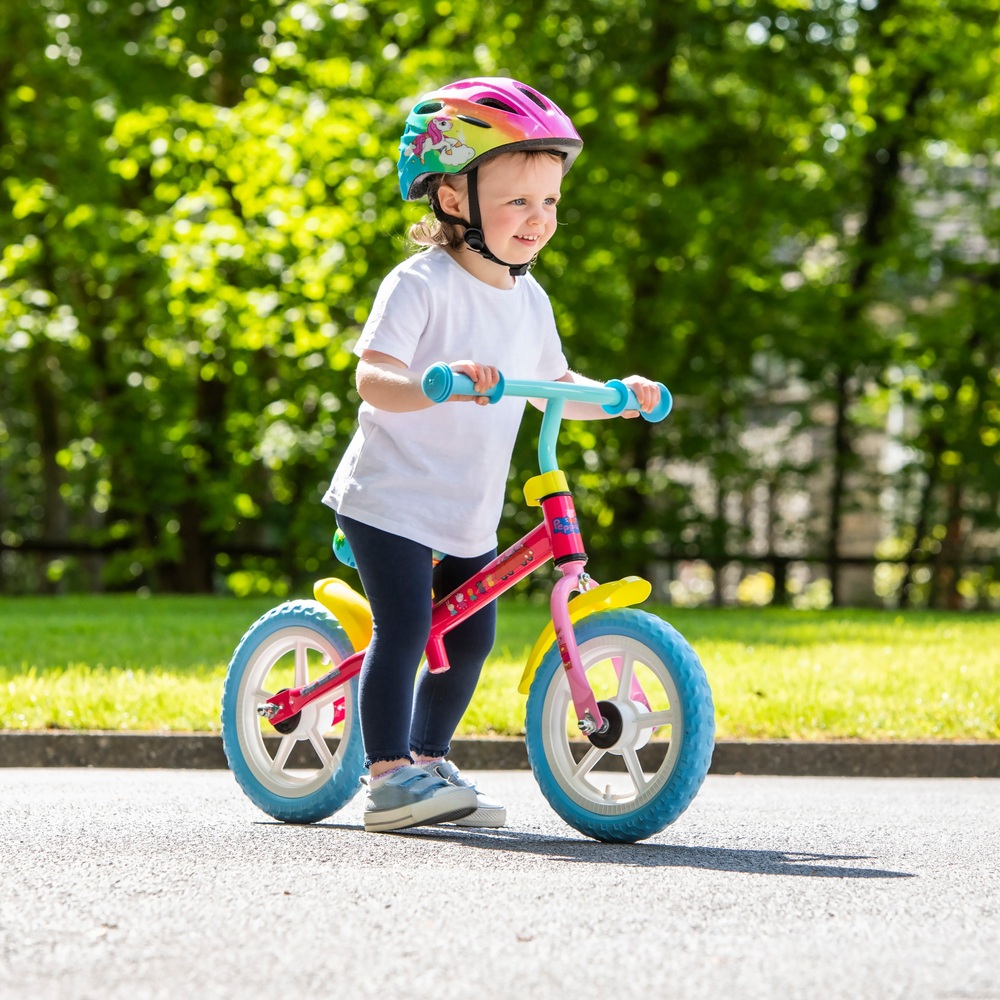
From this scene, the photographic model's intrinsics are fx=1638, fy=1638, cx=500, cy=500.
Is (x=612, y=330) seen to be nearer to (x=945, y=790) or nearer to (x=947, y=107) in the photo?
(x=947, y=107)

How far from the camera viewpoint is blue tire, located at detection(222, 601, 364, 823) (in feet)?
15.2

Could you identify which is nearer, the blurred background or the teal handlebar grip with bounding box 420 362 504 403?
the teal handlebar grip with bounding box 420 362 504 403

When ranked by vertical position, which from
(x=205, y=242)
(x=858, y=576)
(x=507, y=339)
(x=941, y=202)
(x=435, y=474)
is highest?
(x=941, y=202)

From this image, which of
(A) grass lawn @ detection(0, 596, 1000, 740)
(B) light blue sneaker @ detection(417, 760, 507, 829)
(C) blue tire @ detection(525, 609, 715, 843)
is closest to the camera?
(C) blue tire @ detection(525, 609, 715, 843)

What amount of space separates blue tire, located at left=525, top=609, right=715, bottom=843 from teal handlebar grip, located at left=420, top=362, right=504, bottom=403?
751 mm

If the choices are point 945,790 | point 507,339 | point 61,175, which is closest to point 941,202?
point 61,175

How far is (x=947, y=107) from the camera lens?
63.8 feet

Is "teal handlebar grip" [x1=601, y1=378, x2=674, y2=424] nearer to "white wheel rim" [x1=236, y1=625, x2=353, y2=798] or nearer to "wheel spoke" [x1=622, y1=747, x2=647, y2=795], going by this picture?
"wheel spoke" [x1=622, y1=747, x2=647, y2=795]

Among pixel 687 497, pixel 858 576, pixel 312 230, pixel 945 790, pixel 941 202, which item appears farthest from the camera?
pixel 858 576

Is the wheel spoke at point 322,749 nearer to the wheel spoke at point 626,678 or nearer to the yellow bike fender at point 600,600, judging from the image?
the yellow bike fender at point 600,600

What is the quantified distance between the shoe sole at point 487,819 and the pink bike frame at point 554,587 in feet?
1.37

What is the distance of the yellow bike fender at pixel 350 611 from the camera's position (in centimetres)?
463

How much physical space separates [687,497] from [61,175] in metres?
7.78

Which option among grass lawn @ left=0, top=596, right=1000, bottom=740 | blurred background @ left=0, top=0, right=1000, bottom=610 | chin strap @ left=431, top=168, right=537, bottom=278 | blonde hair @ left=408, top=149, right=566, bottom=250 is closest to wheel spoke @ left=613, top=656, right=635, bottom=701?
chin strap @ left=431, top=168, right=537, bottom=278
